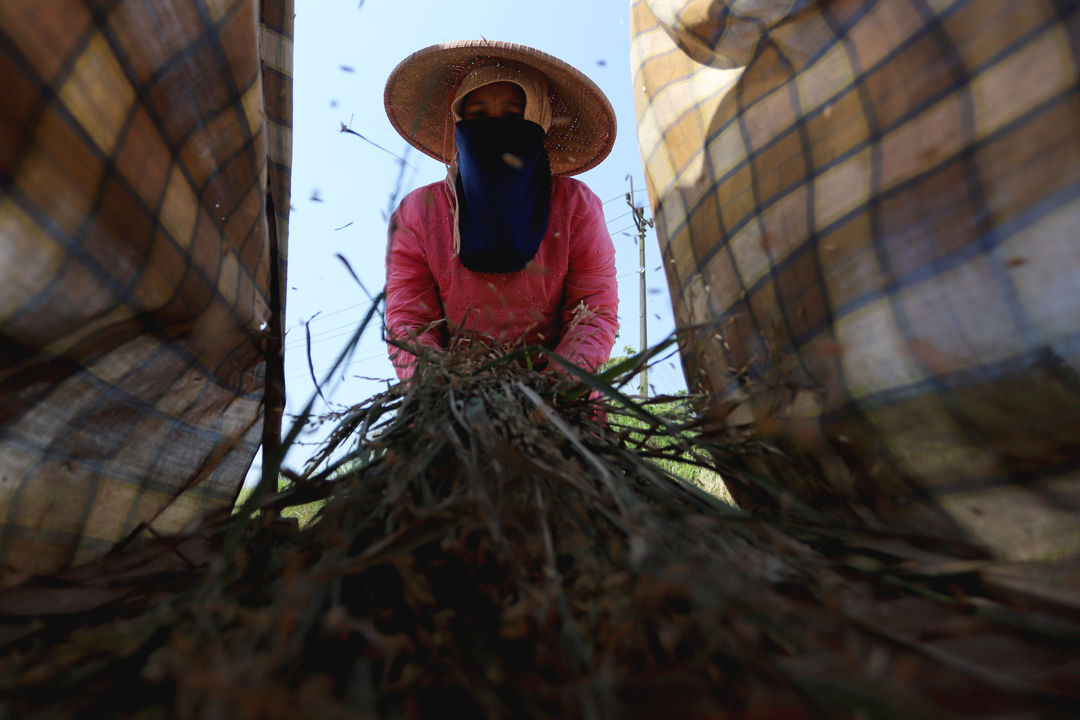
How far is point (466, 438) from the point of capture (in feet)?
2.23

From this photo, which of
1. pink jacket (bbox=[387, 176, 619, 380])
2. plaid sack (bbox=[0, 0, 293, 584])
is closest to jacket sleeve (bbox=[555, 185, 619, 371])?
pink jacket (bbox=[387, 176, 619, 380])

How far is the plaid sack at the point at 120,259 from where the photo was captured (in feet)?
1.65

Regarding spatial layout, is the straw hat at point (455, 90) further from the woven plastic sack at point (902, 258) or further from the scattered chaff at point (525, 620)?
the scattered chaff at point (525, 620)

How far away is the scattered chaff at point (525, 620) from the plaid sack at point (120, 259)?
0.17 metres

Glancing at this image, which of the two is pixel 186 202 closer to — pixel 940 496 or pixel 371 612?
pixel 371 612

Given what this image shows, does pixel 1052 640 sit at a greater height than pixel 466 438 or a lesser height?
lesser

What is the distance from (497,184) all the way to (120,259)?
1240 mm

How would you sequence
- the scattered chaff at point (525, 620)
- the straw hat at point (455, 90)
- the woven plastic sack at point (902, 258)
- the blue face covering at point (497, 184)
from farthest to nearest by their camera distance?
Answer: 1. the straw hat at point (455, 90)
2. the blue face covering at point (497, 184)
3. the woven plastic sack at point (902, 258)
4. the scattered chaff at point (525, 620)

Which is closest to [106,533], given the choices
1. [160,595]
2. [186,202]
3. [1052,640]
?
[160,595]

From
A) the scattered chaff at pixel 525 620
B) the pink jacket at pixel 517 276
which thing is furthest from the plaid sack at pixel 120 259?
the pink jacket at pixel 517 276

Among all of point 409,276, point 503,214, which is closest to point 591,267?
point 503,214

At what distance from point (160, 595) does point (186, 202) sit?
455 mm

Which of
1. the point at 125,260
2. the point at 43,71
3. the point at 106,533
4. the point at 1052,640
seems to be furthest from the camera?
the point at 106,533

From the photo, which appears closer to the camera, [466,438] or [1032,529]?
[1032,529]
